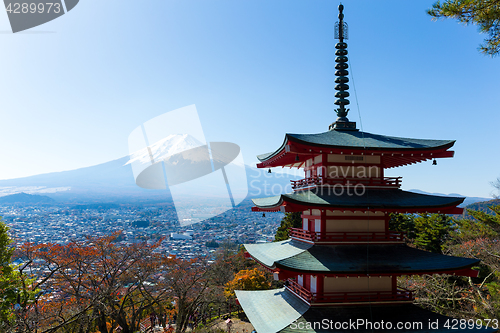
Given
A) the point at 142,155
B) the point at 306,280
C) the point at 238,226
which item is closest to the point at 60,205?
the point at 142,155

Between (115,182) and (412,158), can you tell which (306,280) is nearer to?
(412,158)

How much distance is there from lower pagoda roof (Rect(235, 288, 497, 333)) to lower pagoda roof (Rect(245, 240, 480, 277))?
1334 millimetres

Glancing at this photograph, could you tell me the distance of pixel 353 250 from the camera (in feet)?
33.6

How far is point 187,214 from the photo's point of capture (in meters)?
99.3

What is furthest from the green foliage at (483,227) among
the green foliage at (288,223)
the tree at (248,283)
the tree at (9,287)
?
the tree at (9,287)

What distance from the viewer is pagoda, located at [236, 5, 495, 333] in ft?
30.1

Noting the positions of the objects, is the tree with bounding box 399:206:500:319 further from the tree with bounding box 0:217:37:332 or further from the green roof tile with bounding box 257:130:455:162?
the tree with bounding box 0:217:37:332

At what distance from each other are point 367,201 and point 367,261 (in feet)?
6.25

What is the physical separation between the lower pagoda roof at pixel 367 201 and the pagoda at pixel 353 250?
0.11 feet

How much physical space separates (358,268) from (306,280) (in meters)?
2.57

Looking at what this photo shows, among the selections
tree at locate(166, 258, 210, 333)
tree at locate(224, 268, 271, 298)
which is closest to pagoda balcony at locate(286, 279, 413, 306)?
tree at locate(166, 258, 210, 333)

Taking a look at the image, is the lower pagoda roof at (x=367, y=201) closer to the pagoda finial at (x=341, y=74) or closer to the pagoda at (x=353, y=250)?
the pagoda at (x=353, y=250)

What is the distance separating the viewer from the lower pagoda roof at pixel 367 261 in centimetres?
913

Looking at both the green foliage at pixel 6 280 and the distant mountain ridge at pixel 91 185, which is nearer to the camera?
the green foliage at pixel 6 280
